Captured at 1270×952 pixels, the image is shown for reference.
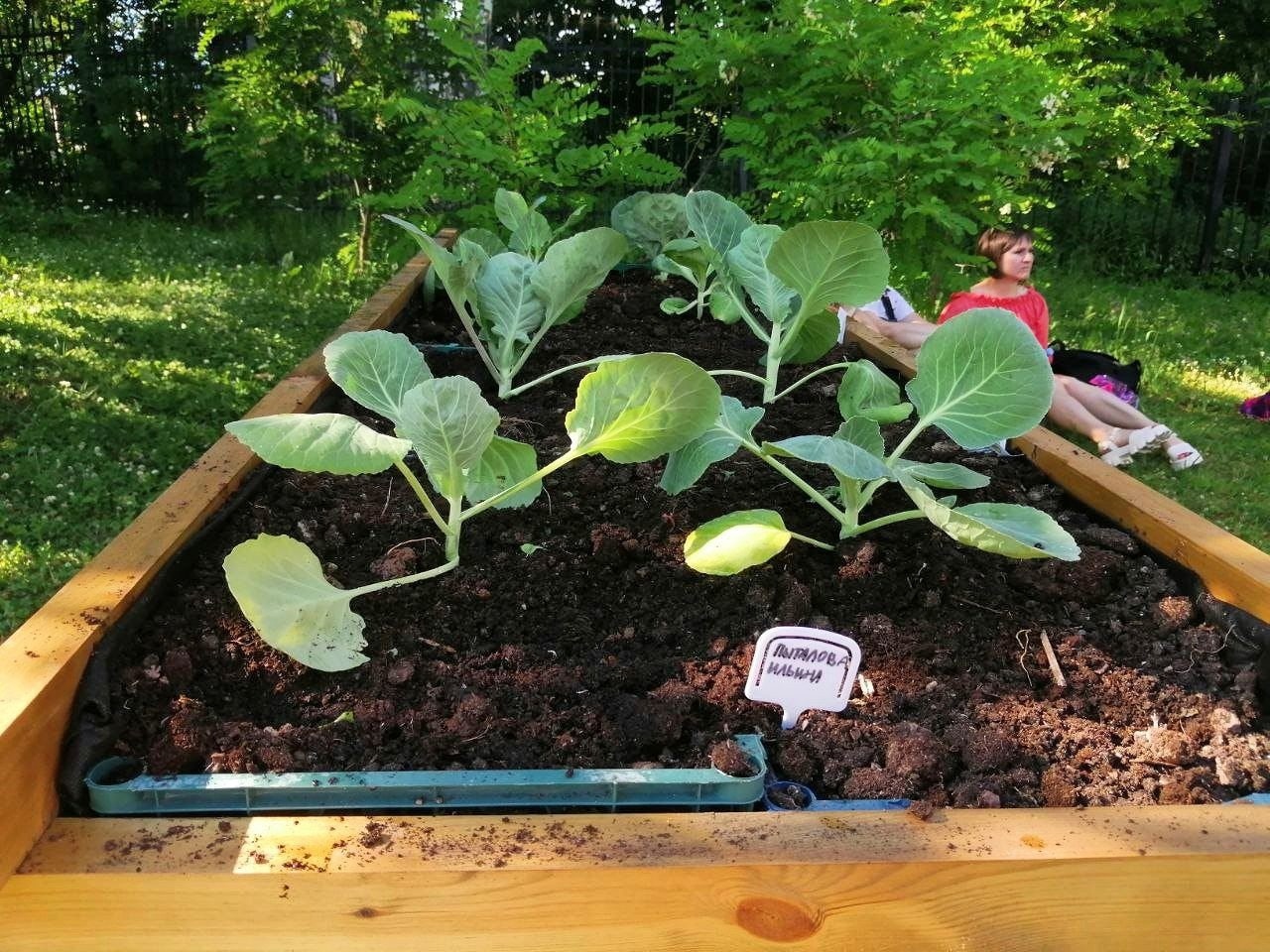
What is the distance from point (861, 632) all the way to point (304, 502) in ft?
3.22

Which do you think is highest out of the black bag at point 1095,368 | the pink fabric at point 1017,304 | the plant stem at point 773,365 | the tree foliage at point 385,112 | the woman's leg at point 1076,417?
the tree foliage at point 385,112

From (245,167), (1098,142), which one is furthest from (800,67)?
(245,167)

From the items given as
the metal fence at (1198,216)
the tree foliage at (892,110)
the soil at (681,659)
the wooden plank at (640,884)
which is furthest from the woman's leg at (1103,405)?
the metal fence at (1198,216)

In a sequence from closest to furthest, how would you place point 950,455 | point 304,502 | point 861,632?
point 861,632 → point 304,502 → point 950,455

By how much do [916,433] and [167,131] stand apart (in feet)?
33.1

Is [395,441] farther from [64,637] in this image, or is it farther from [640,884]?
[640,884]

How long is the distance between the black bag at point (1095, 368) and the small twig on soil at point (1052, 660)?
353cm

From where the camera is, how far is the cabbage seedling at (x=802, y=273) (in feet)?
5.50

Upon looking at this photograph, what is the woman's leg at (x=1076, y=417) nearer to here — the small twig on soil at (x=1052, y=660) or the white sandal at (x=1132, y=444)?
the white sandal at (x=1132, y=444)

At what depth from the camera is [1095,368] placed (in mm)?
4559

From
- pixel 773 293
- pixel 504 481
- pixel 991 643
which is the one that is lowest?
pixel 991 643

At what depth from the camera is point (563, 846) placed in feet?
2.85

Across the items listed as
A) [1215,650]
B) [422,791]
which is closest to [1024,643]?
[1215,650]

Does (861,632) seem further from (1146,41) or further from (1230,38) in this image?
(1230,38)
